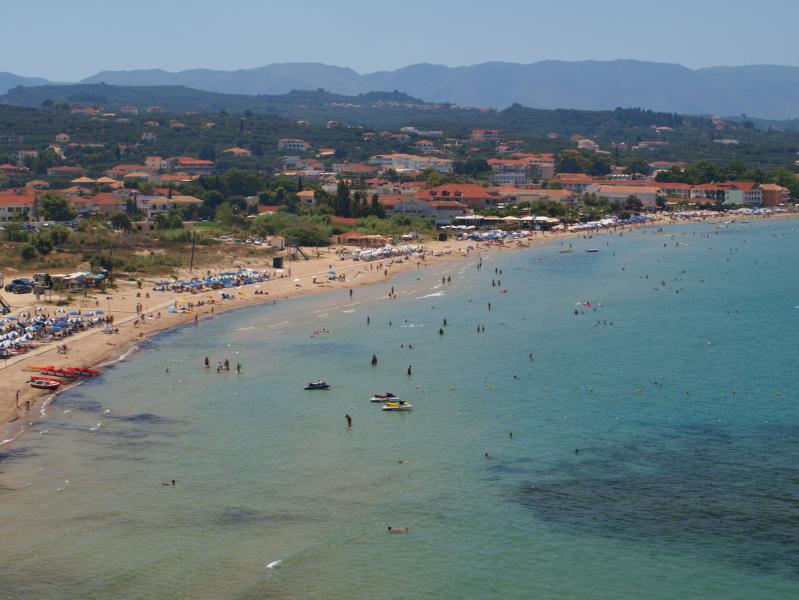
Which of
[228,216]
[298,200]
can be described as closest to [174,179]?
[298,200]

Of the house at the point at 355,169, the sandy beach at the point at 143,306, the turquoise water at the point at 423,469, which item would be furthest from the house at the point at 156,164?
the turquoise water at the point at 423,469

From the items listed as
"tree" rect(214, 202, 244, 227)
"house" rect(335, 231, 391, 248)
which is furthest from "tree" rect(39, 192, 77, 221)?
"house" rect(335, 231, 391, 248)

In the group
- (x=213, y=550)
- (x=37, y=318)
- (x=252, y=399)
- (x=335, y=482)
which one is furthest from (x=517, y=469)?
(x=37, y=318)

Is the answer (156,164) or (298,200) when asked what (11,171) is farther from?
(298,200)

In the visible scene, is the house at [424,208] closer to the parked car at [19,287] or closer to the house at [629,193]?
the house at [629,193]

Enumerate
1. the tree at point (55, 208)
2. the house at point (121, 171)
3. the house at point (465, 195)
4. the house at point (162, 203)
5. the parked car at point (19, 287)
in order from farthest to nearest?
the house at point (121, 171)
the house at point (465, 195)
the house at point (162, 203)
the tree at point (55, 208)
the parked car at point (19, 287)

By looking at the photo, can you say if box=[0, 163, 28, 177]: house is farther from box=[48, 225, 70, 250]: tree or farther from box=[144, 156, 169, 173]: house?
box=[48, 225, 70, 250]: tree

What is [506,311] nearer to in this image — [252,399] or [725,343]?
[725,343]
